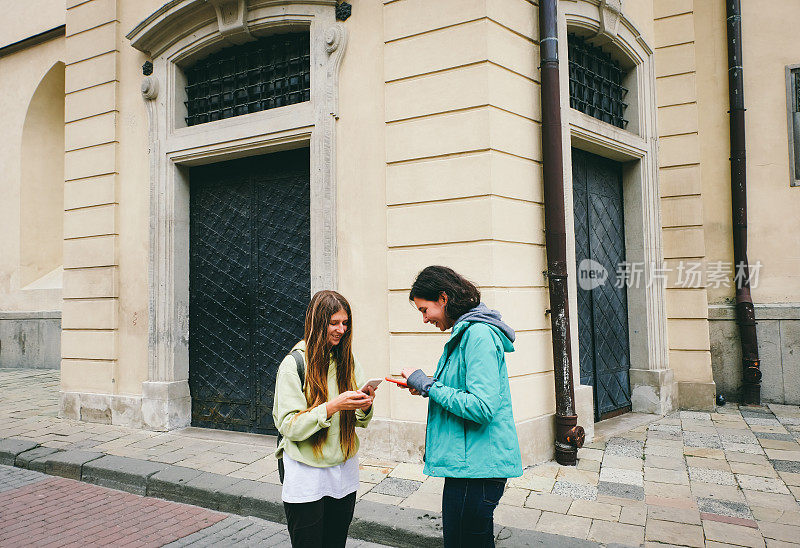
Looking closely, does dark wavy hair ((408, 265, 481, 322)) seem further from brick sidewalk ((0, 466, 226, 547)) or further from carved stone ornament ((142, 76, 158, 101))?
carved stone ornament ((142, 76, 158, 101))

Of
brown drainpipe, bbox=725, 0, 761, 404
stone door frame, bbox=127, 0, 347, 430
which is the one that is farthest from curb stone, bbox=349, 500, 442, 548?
brown drainpipe, bbox=725, 0, 761, 404

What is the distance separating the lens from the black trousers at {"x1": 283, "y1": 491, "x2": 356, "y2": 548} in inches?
98.3

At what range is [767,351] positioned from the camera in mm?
7918

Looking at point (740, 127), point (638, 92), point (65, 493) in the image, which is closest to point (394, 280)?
point (65, 493)

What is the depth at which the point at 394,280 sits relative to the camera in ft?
17.9

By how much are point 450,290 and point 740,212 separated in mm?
7155

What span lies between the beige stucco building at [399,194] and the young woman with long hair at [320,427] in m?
2.60

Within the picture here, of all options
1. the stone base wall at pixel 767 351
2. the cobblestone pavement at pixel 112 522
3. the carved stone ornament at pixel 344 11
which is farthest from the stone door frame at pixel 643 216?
the cobblestone pavement at pixel 112 522

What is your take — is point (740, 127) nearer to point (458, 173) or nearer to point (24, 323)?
point (458, 173)

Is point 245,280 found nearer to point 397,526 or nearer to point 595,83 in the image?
point 397,526

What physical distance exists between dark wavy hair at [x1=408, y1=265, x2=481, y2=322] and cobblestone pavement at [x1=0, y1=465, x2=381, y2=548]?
2.29m

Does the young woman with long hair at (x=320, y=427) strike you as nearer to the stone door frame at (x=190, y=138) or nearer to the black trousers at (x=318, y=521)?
the black trousers at (x=318, y=521)

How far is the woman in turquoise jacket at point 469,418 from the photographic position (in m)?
2.32

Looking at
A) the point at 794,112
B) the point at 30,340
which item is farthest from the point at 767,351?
the point at 30,340
